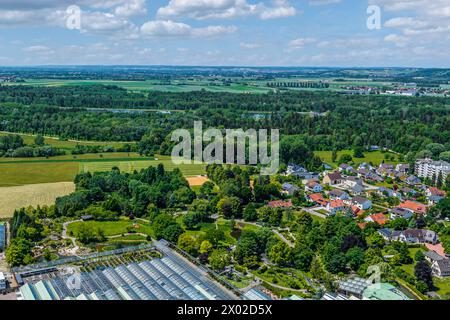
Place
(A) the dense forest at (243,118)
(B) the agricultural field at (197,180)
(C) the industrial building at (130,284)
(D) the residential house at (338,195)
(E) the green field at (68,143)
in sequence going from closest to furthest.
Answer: (C) the industrial building at (130,284)
(D) the residential house at (338,195)
(B) the agricultural field at (197,180)
(E) the green field at (68,143)
(A) the dense forest at (243,118)

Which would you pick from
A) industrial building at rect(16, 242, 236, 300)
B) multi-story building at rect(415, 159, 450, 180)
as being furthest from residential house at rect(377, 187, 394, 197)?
industrial building at rect(16, 242, 236, 300)

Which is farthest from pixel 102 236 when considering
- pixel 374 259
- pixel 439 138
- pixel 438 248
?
pixel 439 138

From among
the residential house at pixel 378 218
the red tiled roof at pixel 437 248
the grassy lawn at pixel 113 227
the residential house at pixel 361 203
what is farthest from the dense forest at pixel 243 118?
the red tiled roof at pixel 437 248

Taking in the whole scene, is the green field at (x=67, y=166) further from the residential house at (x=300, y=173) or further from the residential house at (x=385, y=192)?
the residential house at (x=385, y=192)

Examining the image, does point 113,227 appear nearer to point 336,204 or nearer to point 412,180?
point 336,204

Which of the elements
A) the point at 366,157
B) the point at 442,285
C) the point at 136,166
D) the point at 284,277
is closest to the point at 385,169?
the point at 366,157

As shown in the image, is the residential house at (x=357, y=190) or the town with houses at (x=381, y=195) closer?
the town with houses at (x=381, y=195)

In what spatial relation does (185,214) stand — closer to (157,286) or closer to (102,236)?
(102,236)

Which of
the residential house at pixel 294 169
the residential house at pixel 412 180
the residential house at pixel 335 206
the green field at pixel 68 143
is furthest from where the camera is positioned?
the green field at pixel 68 143
